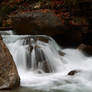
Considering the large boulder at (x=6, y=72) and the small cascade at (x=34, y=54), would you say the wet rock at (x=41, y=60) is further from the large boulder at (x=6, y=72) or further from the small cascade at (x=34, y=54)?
the large boulder at (x=6, y=72)

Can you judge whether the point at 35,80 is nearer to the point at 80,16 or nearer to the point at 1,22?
the point at 80,16

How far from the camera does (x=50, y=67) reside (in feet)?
25.3

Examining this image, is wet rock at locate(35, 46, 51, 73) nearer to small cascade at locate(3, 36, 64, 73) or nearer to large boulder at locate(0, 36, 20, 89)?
small cascade at locate(3, 36, 64, 73)

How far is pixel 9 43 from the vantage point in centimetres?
894

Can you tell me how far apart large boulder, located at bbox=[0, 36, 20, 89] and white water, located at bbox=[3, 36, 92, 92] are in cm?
63

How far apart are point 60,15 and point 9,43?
309 cm

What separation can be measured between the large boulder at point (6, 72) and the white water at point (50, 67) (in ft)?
2.06

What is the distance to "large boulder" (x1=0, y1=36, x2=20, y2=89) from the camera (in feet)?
15.8

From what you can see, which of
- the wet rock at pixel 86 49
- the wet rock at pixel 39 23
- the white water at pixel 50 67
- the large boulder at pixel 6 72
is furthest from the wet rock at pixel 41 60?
the wet rock at pixel 86 49

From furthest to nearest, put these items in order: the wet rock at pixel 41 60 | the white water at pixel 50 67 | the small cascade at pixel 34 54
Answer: the small cascade at pixel 34 54
the wet rock at pixel 41 60
the white water at pixel 50 67

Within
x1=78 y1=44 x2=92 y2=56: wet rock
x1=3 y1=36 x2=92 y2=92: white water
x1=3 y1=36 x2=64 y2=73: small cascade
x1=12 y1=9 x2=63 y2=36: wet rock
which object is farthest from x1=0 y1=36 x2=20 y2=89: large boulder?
x1=78 y1=44 x2=92 y2=56: wet rock

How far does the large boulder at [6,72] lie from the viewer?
481cm

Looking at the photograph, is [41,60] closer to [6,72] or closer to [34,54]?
[34,54]

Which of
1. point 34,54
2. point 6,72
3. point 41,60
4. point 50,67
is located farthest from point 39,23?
point 6,72
